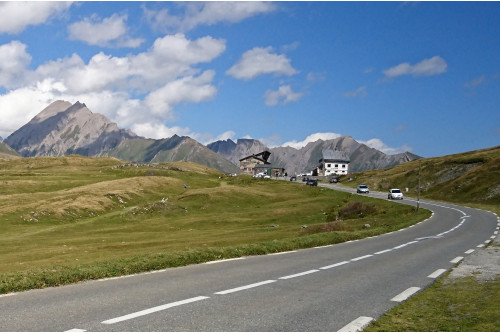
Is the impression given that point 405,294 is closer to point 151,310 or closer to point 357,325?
point 357,325

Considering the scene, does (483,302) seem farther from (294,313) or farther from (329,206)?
(329,206)

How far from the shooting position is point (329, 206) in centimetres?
8788

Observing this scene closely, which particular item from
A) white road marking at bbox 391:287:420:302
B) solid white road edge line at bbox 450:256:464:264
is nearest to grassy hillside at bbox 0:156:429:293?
solid white road edge line at bbox 450:256:464:264

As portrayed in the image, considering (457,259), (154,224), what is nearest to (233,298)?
(457,259)

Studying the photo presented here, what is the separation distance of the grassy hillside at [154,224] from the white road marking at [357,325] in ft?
32.0

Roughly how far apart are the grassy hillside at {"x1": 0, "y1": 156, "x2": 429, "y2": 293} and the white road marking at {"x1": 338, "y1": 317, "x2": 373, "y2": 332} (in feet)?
32.0

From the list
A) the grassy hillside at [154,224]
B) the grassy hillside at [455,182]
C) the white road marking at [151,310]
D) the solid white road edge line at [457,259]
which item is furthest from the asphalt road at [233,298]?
the grassy hillside at [455,182]

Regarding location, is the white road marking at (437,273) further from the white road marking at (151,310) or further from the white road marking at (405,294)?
the white road marking at (151,310)

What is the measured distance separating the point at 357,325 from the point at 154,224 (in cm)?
6816

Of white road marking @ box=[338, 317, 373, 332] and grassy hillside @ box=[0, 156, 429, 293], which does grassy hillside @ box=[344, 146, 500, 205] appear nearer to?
grassy hillside @ box=[0, 156, 429, 293]

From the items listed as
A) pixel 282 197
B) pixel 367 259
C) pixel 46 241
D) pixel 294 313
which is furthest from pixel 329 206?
pixel 294 313

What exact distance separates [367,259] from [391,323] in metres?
11.8

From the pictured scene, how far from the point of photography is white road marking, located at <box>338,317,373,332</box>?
971cm

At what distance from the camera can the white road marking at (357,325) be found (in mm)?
9711
